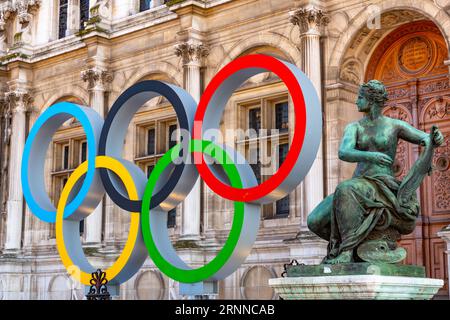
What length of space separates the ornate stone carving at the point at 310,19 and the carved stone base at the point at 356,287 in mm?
12334

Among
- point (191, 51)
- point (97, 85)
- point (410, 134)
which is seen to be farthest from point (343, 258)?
point (97, 85)

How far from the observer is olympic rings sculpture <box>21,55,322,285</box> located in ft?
45.6

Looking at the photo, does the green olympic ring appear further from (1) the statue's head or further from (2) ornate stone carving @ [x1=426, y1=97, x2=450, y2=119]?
(2) ornate stone carving @ [x1=426, y1=97, x2=450, y2=119]

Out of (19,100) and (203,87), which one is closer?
(203,87)

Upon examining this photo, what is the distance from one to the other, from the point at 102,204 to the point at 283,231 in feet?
24.8

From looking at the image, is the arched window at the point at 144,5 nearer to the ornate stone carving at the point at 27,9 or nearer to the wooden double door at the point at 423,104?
the ornate stone carving at the point at 27,9

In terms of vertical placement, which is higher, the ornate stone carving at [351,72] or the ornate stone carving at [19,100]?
the ornate stone carving at [19,100]

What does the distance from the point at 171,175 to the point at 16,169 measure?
14738mm

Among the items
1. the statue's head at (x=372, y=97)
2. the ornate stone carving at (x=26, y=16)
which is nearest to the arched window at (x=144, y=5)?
the ornate stone carving at (x=26, y=16)

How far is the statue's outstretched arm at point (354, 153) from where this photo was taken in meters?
10.0

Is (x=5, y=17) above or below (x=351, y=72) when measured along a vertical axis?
above

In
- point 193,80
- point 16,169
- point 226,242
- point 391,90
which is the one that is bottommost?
point 226,242

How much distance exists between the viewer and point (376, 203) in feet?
32.1

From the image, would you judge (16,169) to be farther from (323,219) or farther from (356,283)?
(356,283)
